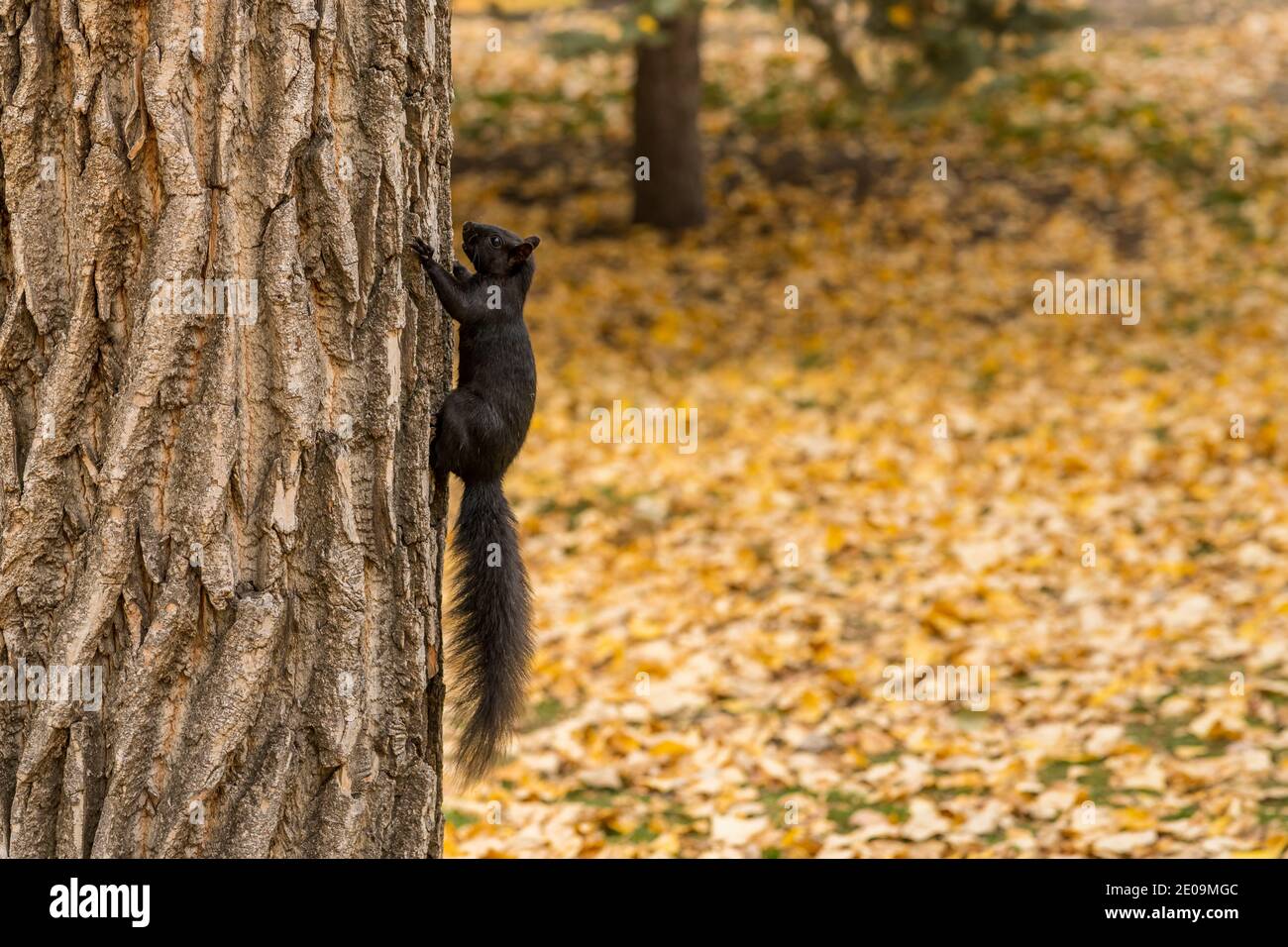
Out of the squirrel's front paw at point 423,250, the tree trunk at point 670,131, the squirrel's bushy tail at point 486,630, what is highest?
the tree trunk at point 670,131

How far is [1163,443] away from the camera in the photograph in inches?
258

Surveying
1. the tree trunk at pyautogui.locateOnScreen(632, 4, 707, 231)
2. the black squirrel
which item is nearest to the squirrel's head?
the black squirrel

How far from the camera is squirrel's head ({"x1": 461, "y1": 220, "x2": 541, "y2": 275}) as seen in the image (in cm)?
307

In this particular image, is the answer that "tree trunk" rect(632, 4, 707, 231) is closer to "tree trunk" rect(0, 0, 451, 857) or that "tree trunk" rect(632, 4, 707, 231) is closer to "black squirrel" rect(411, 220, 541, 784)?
"black squirrel" rect(411, 220, 541, 784)

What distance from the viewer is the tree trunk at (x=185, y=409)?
6.95 ft

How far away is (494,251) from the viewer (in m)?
3.09

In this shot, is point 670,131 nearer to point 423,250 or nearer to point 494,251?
point 494,251

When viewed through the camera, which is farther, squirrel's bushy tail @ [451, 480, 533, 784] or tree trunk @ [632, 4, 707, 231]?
tree trunk @ [632, 4, 707, 231]

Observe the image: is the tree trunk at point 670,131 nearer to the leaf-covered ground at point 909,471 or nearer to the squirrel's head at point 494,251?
the leaf-covered ground at point 909,471

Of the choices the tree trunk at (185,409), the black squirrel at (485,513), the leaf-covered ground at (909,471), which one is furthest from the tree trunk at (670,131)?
the tree trunk at (185,409)

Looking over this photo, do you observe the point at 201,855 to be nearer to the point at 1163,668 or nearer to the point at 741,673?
the point at 741,673

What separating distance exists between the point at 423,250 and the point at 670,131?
26.9ft

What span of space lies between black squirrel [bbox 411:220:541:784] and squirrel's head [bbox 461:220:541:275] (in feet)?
0.67

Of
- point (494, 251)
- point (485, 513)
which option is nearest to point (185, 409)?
point (485, 513)
